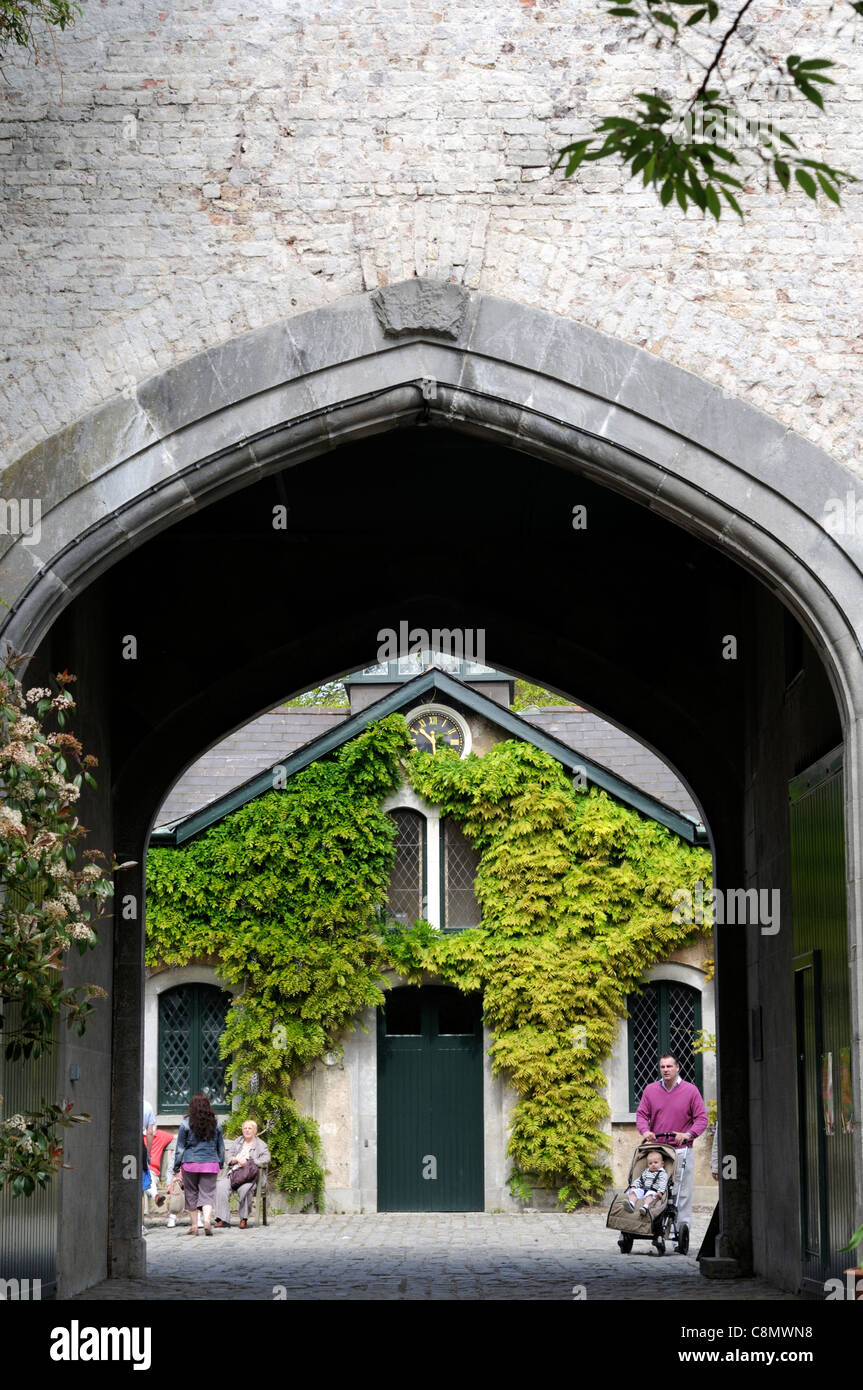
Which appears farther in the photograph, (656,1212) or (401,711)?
(401,711)

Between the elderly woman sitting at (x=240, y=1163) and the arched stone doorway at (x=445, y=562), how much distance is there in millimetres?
5471

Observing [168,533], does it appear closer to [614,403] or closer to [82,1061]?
[82,1061]

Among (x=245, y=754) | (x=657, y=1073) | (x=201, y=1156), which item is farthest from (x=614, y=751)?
(x=201, y=1156)

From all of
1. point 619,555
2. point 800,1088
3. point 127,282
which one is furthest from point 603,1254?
point 127,282

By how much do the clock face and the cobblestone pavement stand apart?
5312 mm

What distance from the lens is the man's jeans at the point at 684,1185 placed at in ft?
42.3

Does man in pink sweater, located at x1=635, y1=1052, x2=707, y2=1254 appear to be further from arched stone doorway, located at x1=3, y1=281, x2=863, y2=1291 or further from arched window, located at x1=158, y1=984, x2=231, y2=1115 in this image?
arched window, located at x1=158, y1=984, x2=231, y2=1115

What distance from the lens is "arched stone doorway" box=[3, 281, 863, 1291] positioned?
7191mm

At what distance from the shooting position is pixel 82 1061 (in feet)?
33.9

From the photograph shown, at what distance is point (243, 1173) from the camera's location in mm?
16750

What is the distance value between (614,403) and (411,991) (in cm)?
1336

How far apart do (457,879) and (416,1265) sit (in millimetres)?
8154

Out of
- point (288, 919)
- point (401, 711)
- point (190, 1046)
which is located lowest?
point (190, 1046)

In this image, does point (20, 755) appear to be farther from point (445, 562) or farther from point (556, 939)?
point (556, 939)
